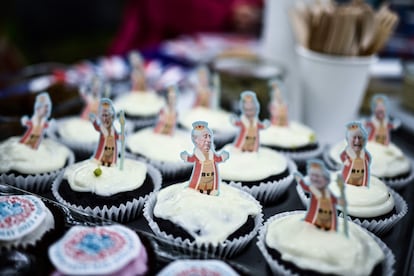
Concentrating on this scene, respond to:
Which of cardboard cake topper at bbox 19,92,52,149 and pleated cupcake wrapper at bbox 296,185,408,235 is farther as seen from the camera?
cardboard cake topper at bbox 19,92,52,149

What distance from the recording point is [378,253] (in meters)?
1.50

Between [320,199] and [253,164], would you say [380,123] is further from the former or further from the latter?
[320,199]

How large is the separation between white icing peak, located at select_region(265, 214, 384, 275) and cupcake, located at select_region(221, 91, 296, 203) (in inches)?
17.6

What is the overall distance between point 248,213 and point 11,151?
3.55 ft

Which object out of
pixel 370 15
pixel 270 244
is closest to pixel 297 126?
pixel 370 15

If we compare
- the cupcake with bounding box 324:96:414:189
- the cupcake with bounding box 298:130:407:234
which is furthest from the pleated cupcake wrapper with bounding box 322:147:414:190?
the cupcake with bounding box 298:130:407:234

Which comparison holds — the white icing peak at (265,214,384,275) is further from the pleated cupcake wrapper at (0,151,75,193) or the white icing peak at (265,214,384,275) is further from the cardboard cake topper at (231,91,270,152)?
the pleated cupcake wrapper at (0,151,75,193)

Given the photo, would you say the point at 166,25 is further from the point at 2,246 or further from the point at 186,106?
the point at 2,246

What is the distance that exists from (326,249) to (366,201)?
0.42 meters

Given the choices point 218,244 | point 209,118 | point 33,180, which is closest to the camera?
point 218,244

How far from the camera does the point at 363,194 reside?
179cm

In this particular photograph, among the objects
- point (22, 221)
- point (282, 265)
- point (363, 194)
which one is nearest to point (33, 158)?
point (22, 221)

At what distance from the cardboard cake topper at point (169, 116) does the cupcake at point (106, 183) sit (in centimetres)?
44

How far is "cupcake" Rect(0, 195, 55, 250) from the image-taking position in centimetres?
139
